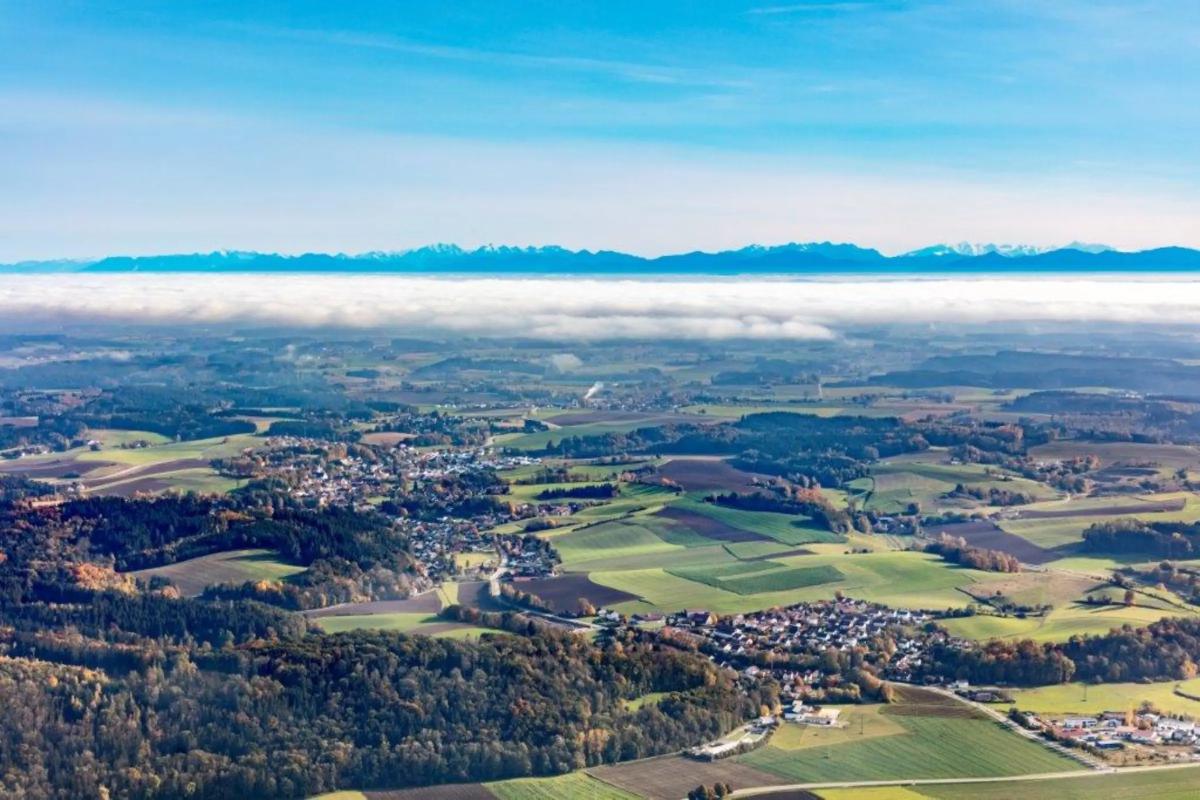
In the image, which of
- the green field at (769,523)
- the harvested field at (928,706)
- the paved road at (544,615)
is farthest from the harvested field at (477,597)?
the harvested field at (928,706)

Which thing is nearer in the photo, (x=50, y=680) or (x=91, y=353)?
(x=50, y=680)

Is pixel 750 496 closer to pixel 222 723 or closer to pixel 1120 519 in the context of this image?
pixel 1120 519

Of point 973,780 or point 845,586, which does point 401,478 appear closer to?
point 845,586

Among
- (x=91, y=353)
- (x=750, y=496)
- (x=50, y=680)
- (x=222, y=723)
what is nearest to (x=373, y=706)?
(x=222, y=723)

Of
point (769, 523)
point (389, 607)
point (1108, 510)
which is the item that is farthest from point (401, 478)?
point (1108, 510)

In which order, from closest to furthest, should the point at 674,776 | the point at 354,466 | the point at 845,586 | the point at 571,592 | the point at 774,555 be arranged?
the point at 674,776 < the point at 571,592 < the point at 845,586 < the point at 774,555 < the point at 354,466

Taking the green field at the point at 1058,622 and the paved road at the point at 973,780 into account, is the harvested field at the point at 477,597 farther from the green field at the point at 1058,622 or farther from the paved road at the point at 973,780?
the paved road at the point at 973,780
